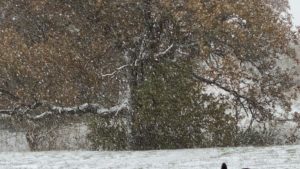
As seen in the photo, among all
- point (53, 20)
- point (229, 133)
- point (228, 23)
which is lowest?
point (229, 133)

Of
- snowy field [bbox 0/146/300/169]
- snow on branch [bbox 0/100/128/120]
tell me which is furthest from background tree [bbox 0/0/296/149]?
snowy field [bbox 0/146/300/169]

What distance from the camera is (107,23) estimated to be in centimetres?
2136

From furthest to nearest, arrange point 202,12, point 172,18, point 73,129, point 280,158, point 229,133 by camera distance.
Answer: point 73,129 → point 229,133 → point 172,18 → point 202,12 → point 280,158

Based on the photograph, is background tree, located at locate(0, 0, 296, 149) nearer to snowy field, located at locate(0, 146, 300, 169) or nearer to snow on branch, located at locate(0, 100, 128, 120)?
snow on branch, located at locate(0, 100, 128, 120)

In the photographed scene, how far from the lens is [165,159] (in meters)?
15.3

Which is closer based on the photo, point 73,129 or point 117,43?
point 117,43

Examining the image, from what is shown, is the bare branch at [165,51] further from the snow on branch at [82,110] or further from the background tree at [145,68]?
the snow on branch at [82,110]

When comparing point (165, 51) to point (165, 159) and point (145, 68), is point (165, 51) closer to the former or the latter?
point (145, 68)

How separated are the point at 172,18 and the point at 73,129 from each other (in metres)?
7.95

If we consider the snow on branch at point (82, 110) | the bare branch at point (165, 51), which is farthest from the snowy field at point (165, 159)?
the bare branch at point (165, 51)

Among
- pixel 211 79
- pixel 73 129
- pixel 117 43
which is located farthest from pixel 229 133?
pixel 73 129

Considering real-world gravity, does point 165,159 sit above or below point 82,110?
below

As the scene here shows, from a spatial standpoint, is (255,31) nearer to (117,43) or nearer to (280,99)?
(280,99)

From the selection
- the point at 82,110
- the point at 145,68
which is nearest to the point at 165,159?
the point at 145,68
